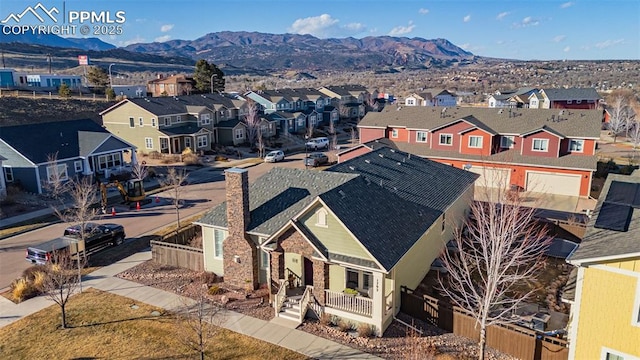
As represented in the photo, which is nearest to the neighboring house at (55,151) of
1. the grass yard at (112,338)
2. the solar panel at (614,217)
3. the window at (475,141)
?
the grass yard at (112,338)

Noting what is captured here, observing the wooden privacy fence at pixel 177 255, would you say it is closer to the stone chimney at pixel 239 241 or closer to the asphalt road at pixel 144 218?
the stone chimney at pixel 239 241

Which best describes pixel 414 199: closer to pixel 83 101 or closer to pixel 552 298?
pixel 552 298

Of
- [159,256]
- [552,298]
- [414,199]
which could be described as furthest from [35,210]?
[552,298]

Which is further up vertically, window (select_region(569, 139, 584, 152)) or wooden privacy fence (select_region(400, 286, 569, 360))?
window (select_region(569, 139, 584, 152))

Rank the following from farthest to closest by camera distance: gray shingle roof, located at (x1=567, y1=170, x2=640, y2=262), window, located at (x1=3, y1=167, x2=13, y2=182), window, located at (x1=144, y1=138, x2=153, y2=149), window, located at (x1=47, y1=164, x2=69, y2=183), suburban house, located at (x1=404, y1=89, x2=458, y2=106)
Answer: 1. suburban house, located at (x1=404, y1=89, x2=458, y2=106)
2. window, located at (x1=144, y1=138, x2=153, y2=149)
3. window, located at (x1=3, y1=167, x2=13, y2=182)
4. window, located at (x1=47, y1=164, x2=69, y2=183)
5. gray shingle roof, located at (x1=567, y1=170, x2=640, y2=262)

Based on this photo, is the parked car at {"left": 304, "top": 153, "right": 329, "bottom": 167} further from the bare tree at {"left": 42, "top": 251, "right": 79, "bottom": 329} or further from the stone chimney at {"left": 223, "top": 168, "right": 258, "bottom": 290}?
the bare tree at {"left": 42, "top": 251, "right": 79, "bottom": 329}

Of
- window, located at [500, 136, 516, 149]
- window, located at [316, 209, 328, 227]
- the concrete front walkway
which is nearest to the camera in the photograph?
the concrete front walkway

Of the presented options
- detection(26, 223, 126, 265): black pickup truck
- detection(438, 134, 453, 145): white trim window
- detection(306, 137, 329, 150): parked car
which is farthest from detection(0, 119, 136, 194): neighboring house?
detection(438, 134, 453, 145): white trim window
